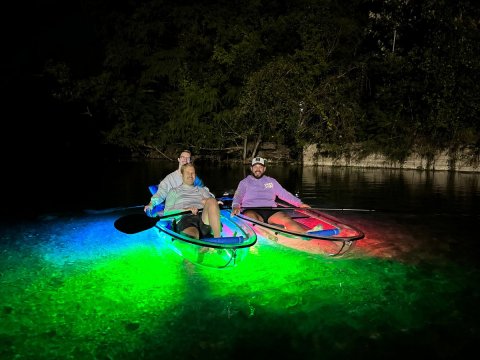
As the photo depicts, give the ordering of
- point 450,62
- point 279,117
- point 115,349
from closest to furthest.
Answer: point 115,349, point 450,62, point 279,117

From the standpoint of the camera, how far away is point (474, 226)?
7672mm

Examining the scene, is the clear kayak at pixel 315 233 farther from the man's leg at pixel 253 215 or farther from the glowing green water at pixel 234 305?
the glowing green water at pixel 234 305

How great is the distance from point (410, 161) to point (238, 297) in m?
18.2

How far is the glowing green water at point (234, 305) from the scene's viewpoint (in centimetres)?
334

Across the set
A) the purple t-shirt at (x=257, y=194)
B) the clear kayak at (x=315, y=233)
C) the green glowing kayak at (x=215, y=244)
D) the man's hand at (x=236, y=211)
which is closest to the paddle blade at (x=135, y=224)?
the green glowing kayak at (x=215, y=244)

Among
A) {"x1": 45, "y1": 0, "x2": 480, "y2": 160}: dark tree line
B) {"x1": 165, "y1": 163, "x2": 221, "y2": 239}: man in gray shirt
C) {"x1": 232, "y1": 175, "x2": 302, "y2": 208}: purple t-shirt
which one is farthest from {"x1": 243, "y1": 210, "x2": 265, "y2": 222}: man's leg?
{"x1": 45, "y1": 0, "x2": 480, "y2": 160}: dark tree line

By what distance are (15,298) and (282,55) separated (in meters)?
19.4

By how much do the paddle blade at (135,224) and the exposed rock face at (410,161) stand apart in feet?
54.5

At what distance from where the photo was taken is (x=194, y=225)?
Result: 18.2ft

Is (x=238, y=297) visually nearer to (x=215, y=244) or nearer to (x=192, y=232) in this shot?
(x=215, y=244)

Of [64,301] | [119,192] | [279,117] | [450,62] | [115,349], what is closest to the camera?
[115,349]

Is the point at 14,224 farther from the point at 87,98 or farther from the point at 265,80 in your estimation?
the point at 87,98

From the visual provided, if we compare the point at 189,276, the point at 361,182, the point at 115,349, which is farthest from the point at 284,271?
the point at 361,182

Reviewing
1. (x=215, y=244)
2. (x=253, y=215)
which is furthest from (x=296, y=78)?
(x=215, y=244)
